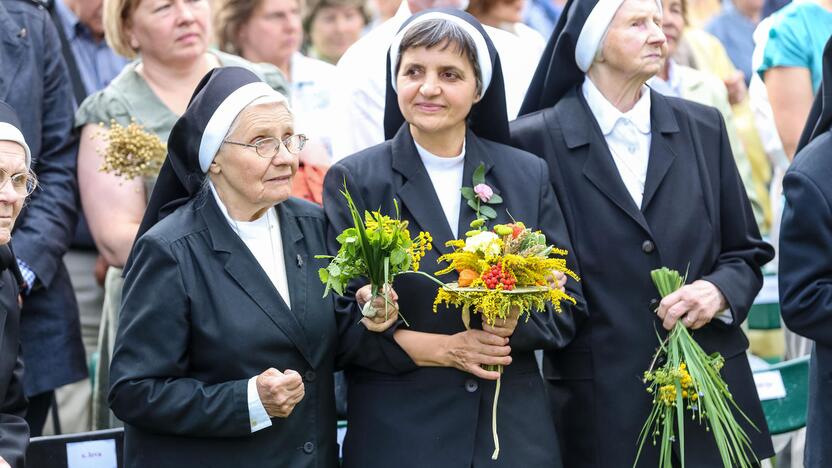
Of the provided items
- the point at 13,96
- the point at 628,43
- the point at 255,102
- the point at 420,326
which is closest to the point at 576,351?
the point at 420,326

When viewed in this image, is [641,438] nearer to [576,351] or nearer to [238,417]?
[576,351]

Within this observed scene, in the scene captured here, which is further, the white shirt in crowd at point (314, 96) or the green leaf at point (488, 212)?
the white shirt in crowd at point (314, 96)

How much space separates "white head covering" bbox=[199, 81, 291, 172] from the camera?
15.9 feet

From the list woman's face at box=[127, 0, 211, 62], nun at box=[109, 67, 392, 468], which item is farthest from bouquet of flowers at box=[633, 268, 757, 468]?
woman's face at box=[127, 0, 211, 62]

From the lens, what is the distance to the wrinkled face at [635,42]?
217 inches

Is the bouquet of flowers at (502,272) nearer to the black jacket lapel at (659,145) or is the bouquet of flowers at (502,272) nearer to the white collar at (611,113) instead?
the black jacket lapel at (659,145)

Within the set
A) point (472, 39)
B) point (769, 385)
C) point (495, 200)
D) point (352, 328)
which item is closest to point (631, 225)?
point (495, 200)

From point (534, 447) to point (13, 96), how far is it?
284cm

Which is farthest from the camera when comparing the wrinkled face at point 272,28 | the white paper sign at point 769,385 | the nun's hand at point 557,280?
the wrinkled face at point 272,28

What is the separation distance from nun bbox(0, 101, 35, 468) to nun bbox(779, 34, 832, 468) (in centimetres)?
293

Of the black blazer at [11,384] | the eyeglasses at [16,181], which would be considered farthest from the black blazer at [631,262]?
the black blazer at [11,384]

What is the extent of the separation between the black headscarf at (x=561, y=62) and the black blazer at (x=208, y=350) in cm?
150

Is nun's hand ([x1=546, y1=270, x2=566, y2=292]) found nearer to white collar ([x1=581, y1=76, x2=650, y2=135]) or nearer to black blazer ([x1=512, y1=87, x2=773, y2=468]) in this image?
black blazer ([x1=512, y1=87, x2=773, y2=468])

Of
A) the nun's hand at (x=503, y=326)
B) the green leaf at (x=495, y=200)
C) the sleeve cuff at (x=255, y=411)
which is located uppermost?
the green leaf at (x=495, y=200)
